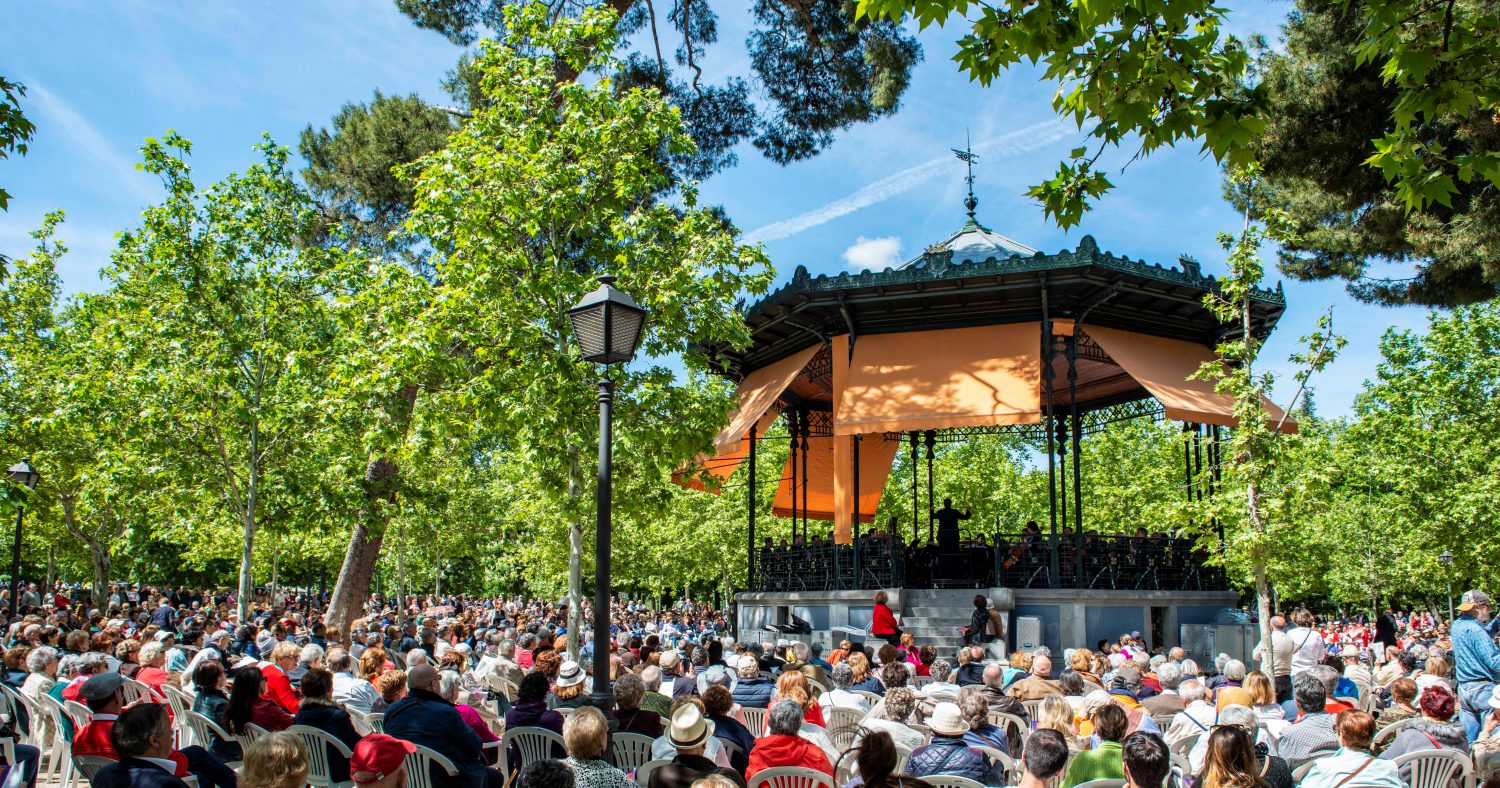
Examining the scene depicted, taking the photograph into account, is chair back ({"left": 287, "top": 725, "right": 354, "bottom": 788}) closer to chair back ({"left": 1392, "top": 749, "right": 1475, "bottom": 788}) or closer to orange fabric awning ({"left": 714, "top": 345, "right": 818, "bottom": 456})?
chair back ({"left": 1392, "top": 749, "right": 1475, "bottom": 788})

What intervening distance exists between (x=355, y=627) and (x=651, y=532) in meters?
23.4

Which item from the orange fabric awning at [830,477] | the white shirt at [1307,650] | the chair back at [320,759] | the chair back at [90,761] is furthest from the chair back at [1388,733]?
the orange fabric awning at [830,477]

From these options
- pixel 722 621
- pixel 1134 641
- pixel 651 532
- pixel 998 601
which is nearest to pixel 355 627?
pixel 998 601

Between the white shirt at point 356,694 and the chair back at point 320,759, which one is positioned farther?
the white shirt at point 356,694

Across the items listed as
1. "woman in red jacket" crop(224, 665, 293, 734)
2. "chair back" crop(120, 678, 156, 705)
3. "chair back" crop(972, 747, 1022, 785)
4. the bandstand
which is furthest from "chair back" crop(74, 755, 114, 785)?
the bandstand

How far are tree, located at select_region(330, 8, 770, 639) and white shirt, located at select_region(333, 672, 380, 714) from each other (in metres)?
3.12

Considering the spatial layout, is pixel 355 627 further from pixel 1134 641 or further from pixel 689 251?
pixel 1134 641

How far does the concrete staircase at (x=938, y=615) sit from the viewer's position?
50.9 feet

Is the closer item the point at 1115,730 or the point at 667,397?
the point at 1115,730

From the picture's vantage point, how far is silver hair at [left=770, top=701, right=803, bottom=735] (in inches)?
215

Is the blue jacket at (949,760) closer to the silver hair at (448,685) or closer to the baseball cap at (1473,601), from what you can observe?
the silver hair at (448,685)

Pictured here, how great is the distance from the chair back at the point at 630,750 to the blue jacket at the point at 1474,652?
21.9 ft

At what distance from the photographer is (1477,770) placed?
5965mm

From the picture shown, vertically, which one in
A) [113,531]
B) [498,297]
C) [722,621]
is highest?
[498,297]
